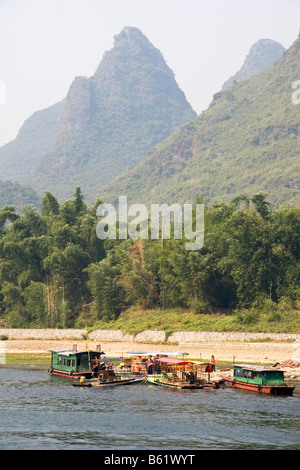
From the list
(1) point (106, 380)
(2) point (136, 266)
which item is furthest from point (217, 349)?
(2) point (136, 266)

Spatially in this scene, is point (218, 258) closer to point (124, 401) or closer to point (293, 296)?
point (293, 296)

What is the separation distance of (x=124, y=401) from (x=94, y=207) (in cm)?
5991

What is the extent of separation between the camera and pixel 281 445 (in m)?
33.3

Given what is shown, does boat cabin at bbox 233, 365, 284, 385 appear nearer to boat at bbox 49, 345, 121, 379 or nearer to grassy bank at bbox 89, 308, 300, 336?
boat at bbox 49, 345, 121, 379

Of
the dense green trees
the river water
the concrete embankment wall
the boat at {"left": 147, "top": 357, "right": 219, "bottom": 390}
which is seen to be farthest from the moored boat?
the dense green trees

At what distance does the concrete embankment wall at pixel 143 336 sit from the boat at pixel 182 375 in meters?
14.5

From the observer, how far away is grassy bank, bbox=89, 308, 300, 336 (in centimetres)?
7156

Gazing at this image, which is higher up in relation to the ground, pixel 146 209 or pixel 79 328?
pixel 146 209

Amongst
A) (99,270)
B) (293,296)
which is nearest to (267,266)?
(293,296)

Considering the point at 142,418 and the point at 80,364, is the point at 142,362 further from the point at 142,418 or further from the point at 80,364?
the point at 142,418

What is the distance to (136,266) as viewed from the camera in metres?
88.7

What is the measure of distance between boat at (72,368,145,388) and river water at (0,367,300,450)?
0.93m

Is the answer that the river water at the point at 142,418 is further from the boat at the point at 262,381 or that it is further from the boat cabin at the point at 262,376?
the boat cabin at the point at 262,376

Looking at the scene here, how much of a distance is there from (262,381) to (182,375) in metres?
6.60
